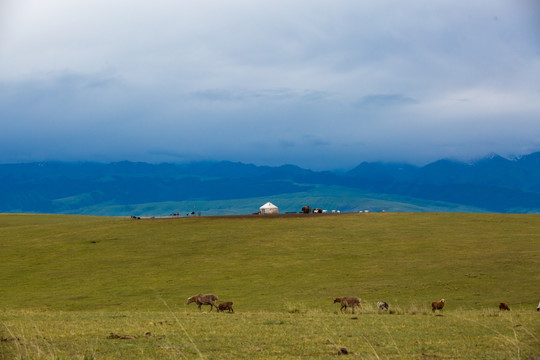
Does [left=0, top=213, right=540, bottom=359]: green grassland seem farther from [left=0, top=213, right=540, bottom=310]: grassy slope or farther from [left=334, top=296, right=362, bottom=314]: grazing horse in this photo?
[left=334, top=296, right=362, bottom=314]: grazing horse

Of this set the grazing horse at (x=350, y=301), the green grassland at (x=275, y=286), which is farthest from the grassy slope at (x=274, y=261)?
the grazing horse at (x=350, y=301)

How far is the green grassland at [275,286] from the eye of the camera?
1727 cm

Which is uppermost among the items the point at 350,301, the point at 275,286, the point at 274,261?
the point at 350,301

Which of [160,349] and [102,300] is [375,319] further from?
[102,300]

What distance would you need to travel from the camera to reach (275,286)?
4428cm

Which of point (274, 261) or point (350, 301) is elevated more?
point (350, 301)

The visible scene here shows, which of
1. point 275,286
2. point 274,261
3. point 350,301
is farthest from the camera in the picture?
point 274,261

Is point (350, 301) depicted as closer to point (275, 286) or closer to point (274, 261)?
point (275, 286)

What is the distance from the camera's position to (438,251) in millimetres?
56812

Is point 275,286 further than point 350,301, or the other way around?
point 275,286

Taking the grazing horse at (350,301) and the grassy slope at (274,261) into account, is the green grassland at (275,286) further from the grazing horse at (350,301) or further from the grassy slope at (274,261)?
the grazing horse at (350,301)

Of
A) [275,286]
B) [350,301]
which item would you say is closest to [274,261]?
[275,286]

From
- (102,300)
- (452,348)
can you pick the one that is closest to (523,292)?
(452,348)

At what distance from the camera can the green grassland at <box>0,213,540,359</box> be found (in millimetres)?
17266
